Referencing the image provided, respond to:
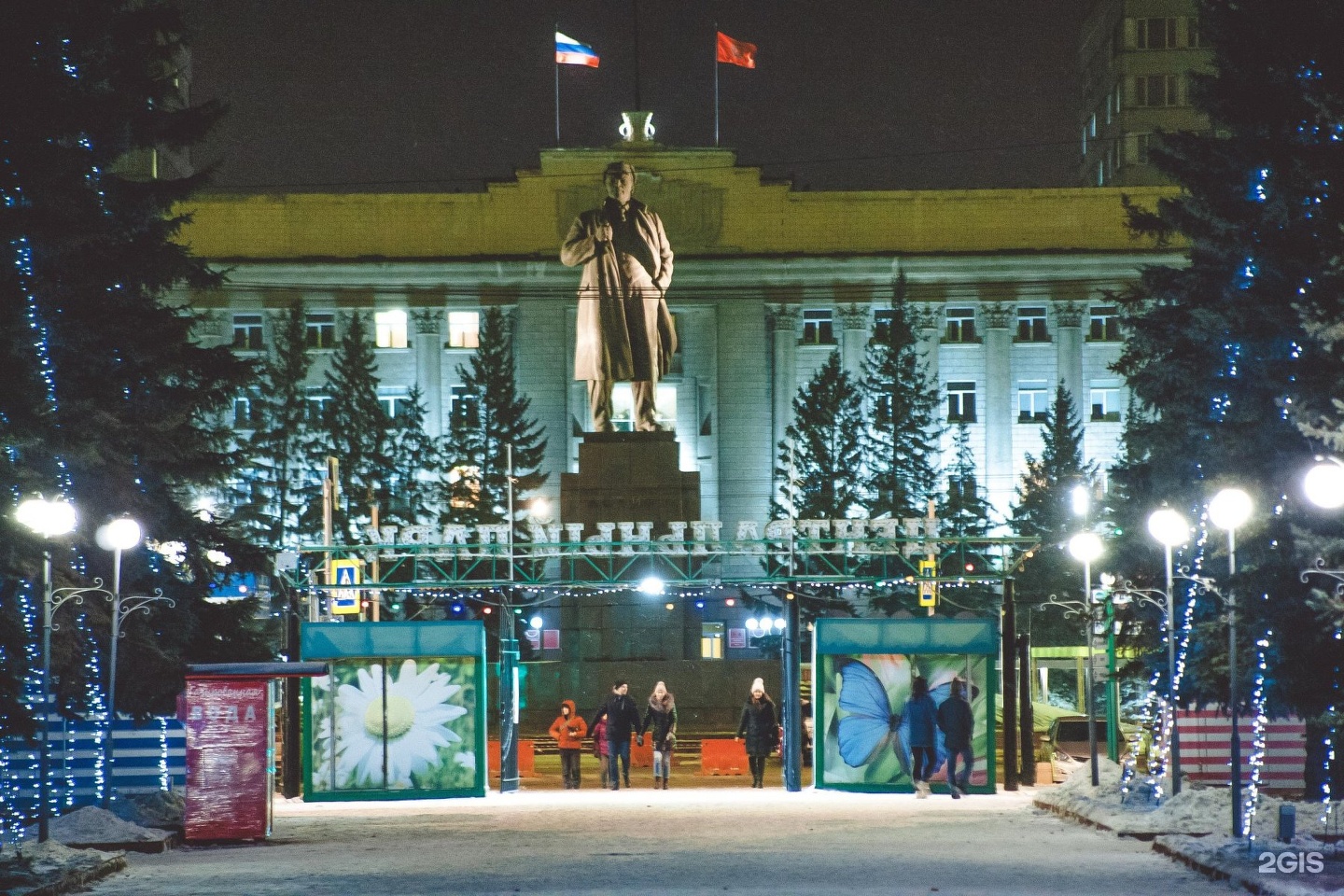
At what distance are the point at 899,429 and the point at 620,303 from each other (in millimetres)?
34825

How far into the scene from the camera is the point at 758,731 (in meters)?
32.7

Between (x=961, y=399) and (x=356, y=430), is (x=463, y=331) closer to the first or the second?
(x=356, y=430)

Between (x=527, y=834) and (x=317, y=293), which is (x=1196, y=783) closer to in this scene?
(x=527, y=834)

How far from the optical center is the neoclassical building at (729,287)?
77.8m

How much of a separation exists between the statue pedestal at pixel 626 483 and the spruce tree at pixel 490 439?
110 ft

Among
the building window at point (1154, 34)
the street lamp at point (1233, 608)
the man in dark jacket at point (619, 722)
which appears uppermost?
the building window at point (1154, 34)

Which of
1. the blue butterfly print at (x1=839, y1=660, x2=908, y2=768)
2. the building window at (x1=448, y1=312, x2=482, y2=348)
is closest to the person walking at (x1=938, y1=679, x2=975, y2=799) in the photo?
the blue butterfly print at (x1=839, y1=660, x2=908, y2=768)

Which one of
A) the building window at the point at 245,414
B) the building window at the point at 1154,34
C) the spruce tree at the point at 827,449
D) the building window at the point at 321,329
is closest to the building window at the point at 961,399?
Answer: the spruce tree at the point at 827,449

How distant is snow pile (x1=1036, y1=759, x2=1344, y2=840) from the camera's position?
Result: 2025cm

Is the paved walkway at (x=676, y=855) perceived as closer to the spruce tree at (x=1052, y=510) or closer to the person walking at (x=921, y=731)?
the person walking at (x=921, y=731)

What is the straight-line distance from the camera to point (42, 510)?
69.5ft

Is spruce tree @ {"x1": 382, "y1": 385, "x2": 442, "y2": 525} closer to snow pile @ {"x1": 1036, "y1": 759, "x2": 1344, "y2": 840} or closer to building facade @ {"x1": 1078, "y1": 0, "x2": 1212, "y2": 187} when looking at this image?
building facade @ {"x1": 1078, "y1": 0, "x2": 1212, "y2": 187}

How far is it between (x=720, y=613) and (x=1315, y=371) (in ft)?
168

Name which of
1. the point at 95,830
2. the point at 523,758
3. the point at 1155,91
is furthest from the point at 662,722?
the point at 1155,91
